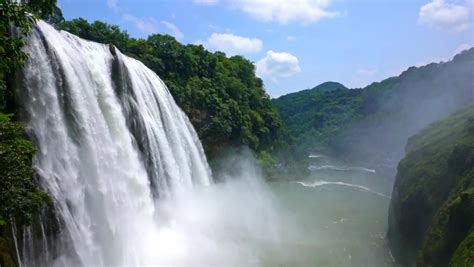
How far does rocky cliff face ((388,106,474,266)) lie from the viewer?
15.5 m

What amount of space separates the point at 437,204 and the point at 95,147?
50.7 feet

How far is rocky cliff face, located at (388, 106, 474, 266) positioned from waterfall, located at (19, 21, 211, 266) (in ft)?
37.4

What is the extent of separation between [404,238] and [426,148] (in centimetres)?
699

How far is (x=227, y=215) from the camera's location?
2738 cm

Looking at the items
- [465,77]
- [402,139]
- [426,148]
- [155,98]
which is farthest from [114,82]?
[402,139]

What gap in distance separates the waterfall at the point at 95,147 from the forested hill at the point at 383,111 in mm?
37296

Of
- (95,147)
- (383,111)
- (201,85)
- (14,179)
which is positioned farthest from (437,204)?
(383,111)

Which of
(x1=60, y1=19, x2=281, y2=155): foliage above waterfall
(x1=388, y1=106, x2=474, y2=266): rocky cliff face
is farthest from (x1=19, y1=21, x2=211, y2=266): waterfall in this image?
(x1=60, y1=19, x2=281, y2=155): foliage above waterfall

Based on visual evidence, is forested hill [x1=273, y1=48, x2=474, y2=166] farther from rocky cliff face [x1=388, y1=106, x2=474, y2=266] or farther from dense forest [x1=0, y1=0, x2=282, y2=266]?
rocky cliff face [x1=388, y1=106, x2=474, y2=266]

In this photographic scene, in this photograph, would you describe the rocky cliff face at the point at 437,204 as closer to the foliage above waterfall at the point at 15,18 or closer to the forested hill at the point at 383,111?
the foliage above waterfall at the point at 15,18

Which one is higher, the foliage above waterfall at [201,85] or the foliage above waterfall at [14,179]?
the foliage above waterfall at [201,85]

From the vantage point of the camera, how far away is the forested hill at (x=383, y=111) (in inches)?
2256

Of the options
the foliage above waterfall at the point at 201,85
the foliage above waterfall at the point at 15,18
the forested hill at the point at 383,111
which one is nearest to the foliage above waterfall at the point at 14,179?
the foliage above waterfall at the point at 15,18

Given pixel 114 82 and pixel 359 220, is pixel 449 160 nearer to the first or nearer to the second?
pixel 359 220
